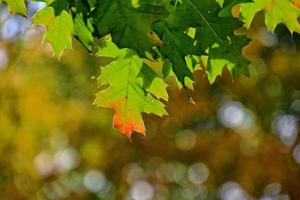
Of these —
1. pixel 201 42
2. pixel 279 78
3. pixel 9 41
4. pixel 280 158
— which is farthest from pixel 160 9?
pixel 279 78

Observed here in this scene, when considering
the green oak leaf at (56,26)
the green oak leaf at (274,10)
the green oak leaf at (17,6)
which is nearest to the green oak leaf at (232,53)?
the green oak leaf at (274,10)

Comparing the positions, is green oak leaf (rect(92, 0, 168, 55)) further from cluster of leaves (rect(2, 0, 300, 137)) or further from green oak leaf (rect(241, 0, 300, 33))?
green oak leaf (rect(241, 0, 300, 33))

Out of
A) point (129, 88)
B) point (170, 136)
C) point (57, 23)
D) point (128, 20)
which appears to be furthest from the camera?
point (170, 136)

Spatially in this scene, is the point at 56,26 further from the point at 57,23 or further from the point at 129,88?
the point at 129,88

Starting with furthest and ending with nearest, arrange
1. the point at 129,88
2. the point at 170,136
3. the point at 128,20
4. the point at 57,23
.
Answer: the point at 170,136 < the point at 129,88 < the point at 57,23 < the point at 128,20

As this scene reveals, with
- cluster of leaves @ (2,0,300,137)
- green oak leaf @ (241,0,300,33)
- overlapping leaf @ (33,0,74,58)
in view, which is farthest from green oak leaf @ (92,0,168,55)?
green oak leaf @ (241,0,300,33)

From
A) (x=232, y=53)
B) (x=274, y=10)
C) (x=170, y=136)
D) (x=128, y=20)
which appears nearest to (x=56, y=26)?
(x=128, y=20)

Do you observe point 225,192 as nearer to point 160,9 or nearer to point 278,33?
point 278,33
